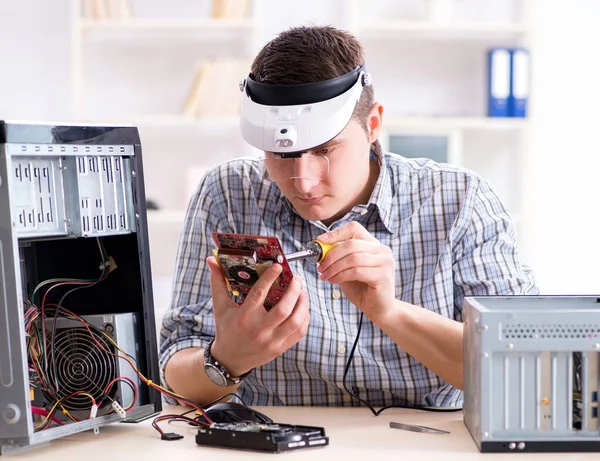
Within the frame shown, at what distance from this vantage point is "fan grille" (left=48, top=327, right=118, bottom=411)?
1457 mm

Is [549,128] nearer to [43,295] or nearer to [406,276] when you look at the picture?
[406,276]

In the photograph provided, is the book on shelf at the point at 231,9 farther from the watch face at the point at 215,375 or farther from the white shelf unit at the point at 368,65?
the watch face at the point at 215,375

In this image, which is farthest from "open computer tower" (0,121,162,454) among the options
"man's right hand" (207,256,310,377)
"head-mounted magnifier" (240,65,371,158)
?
"head-mounted magnifier" (240,65,371,158)

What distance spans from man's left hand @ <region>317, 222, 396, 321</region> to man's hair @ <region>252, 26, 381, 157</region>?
0.93 ft

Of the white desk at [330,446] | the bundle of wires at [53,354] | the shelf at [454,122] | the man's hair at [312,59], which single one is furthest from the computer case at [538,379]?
the shelf at [454,122]

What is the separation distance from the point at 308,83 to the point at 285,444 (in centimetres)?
67

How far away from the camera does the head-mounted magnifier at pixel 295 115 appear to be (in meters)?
1.59

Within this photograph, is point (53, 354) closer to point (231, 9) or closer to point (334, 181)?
point (334, 181)

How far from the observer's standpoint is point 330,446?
1.34 m

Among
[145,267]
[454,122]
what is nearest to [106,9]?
[454,122]

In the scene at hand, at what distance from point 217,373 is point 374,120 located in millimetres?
599

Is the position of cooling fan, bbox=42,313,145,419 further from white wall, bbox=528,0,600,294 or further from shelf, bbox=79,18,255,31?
white wall, bbox=528,0,600,294

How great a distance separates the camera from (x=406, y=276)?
1.88 meters

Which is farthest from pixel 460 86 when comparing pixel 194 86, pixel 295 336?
pixel 295 336
